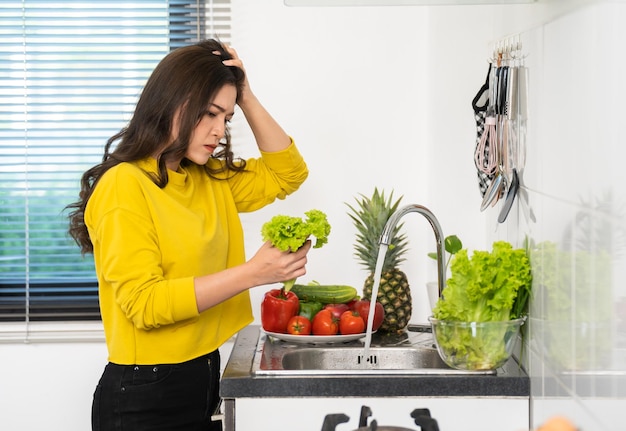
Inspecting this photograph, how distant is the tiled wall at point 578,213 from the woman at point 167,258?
0.56 metres

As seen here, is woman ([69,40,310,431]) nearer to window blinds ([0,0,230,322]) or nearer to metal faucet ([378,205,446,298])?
metal faucet ([378,205,446,298])

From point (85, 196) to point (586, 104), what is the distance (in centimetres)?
116

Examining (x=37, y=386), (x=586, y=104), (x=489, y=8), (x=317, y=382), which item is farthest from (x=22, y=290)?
(x=586, y=104)

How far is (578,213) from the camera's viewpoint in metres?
1.42

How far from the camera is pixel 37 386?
2844 mm

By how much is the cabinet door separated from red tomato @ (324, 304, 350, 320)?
16.4 inches

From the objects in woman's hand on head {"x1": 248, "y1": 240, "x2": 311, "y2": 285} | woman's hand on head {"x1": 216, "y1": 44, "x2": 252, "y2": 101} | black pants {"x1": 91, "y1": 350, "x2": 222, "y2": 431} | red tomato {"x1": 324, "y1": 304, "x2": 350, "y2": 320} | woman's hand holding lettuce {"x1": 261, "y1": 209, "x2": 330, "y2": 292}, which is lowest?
black pants {"x1": 91, "y1": 350, "x2": 222, "y2": 431}

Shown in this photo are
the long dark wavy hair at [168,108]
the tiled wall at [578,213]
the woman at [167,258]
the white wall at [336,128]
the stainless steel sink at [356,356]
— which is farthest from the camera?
the white wall at [336,128]

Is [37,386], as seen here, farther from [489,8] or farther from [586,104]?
[586,104]

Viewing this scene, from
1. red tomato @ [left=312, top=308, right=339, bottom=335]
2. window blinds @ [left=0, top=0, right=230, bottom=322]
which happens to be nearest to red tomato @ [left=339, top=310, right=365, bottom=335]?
red tomato @ [left=312, top=308, right=339, bottom=335]

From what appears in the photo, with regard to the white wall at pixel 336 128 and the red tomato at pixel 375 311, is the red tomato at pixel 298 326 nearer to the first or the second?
the red tomato at pixel 375 311

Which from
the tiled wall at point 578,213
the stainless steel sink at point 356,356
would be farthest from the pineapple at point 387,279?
the tiled wall at point 578,213

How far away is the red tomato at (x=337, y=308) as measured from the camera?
2.15m

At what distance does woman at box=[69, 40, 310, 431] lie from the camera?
5.96ft
